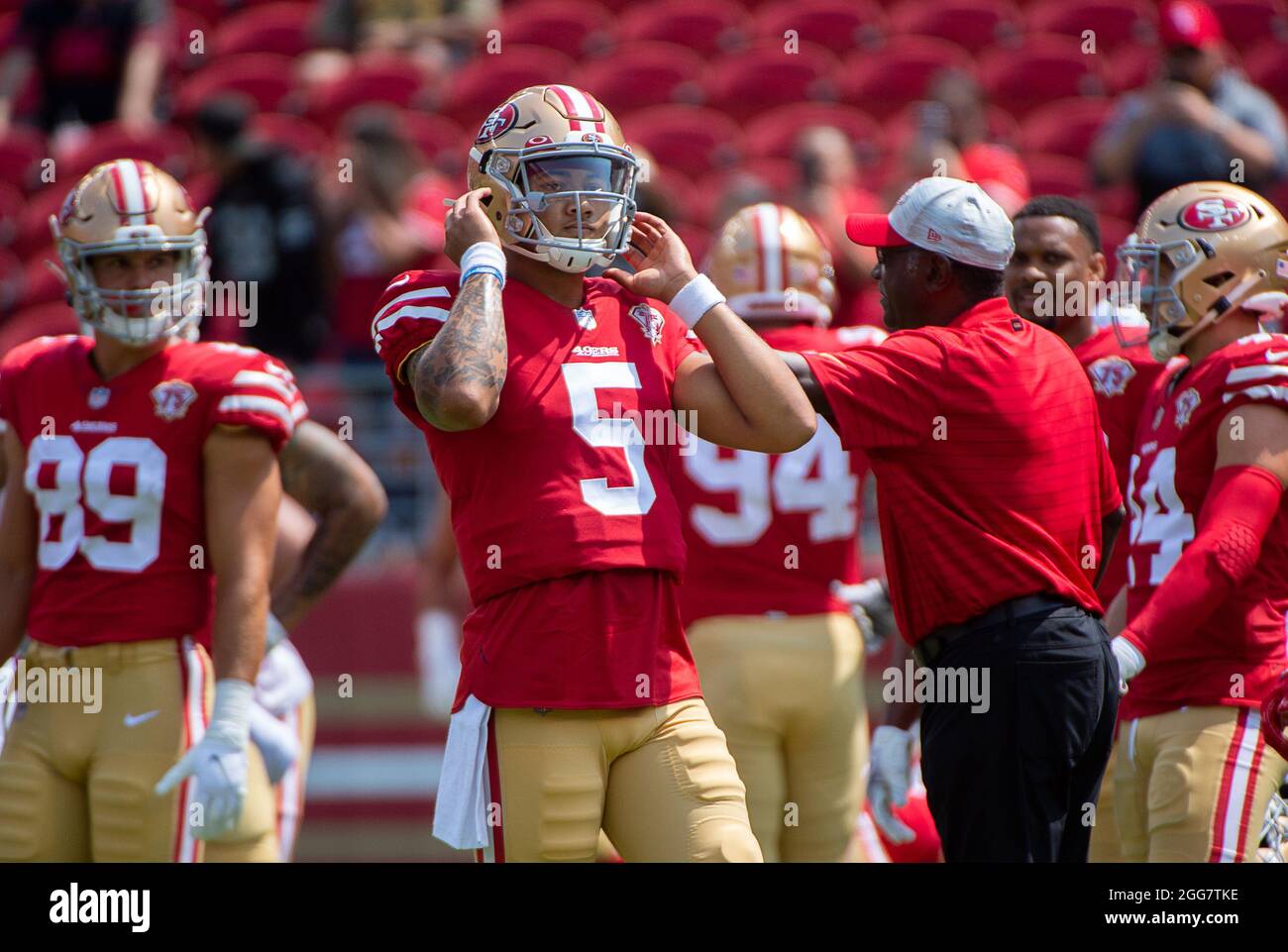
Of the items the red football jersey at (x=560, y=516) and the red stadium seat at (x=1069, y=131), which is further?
the red stadium seat at (x=1069, y=131)

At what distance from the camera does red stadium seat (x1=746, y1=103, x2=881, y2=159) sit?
10.2 m

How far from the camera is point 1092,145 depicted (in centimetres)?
976

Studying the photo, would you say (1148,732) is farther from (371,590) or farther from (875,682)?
(371,590)

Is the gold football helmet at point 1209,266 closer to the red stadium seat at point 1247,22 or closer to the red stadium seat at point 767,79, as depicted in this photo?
the red stadium seat at point 1247,22

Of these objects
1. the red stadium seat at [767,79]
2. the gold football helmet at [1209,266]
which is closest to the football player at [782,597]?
the gold football helmet at [1209,266]

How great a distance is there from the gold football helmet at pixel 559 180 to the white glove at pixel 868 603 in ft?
6.64

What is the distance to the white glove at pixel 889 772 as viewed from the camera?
429cm

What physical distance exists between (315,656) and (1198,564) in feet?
15.9

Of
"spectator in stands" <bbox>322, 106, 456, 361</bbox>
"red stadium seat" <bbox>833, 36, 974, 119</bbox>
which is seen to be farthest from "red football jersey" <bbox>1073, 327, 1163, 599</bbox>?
"red stadium seat" <bbox>833, 36, 974, 119</bbox>

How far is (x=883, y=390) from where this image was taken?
3.69 meters

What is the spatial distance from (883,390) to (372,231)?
4.99 metres

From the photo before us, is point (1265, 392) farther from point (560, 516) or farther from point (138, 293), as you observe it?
point (138, 293)

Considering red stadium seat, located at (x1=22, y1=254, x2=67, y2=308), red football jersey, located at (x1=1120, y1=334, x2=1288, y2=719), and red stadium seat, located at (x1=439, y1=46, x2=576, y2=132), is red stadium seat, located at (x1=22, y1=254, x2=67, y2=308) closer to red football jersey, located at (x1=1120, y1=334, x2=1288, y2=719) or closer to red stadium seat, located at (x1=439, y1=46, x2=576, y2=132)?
red stadium seat, located at (x1=439, y1=46, x2=576, y2=132)

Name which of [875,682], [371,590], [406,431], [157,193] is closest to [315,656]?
[371,590]
